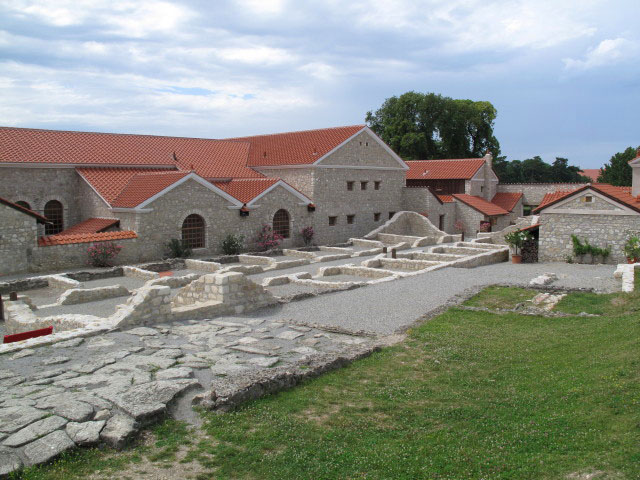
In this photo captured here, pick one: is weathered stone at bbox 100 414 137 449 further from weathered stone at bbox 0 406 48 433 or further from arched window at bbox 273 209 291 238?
arched window at bbox 273 209 291 238

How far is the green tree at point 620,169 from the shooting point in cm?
5307

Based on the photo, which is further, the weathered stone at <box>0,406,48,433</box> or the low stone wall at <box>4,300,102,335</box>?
the low stone wall at <box>4,300,102,335</box>

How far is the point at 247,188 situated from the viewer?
94.1ft

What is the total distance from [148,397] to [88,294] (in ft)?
32.8

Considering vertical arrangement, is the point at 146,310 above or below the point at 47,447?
above

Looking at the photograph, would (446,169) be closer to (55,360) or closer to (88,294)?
(88,294)

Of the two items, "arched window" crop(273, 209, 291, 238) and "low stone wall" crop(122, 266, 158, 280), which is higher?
"arched window" crop(273, 209, 291, 238)

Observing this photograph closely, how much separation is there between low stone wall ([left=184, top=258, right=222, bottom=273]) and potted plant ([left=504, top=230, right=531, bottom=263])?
40.5 ft

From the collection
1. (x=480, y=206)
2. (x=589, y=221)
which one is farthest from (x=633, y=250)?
(x=480, y=206)

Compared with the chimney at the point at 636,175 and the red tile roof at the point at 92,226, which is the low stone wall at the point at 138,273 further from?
the chimney at the point at 636,175

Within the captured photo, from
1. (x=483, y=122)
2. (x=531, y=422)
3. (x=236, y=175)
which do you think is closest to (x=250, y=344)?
(x=531, y=422)

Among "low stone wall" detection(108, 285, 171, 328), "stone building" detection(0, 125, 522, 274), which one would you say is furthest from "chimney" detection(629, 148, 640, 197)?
"low stone wall" detection(108, 285, 171, 328)

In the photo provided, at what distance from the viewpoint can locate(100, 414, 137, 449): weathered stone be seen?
6117 millimetres

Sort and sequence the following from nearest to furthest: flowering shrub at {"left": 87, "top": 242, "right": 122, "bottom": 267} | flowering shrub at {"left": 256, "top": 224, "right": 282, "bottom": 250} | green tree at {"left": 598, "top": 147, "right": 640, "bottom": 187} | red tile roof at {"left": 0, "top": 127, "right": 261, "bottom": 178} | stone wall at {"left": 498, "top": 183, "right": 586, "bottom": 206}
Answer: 1. flowering shrub at {"left": 87, "top": 242, "right": 122, "bottom": 267}
2. red tile roof at {"left": 0, "top": 127, "right": 261, "bottom": 178}
3. flowering shrub at {"left": 256, "top": 224, "right": 282, "bottom": 250}
4. stone wall at {"left": 498, "top": 183, "right": 586, "bottom": 206}
5. green tree at {"left": 598, "top": 147, "right": 640, "bottom": 187}
